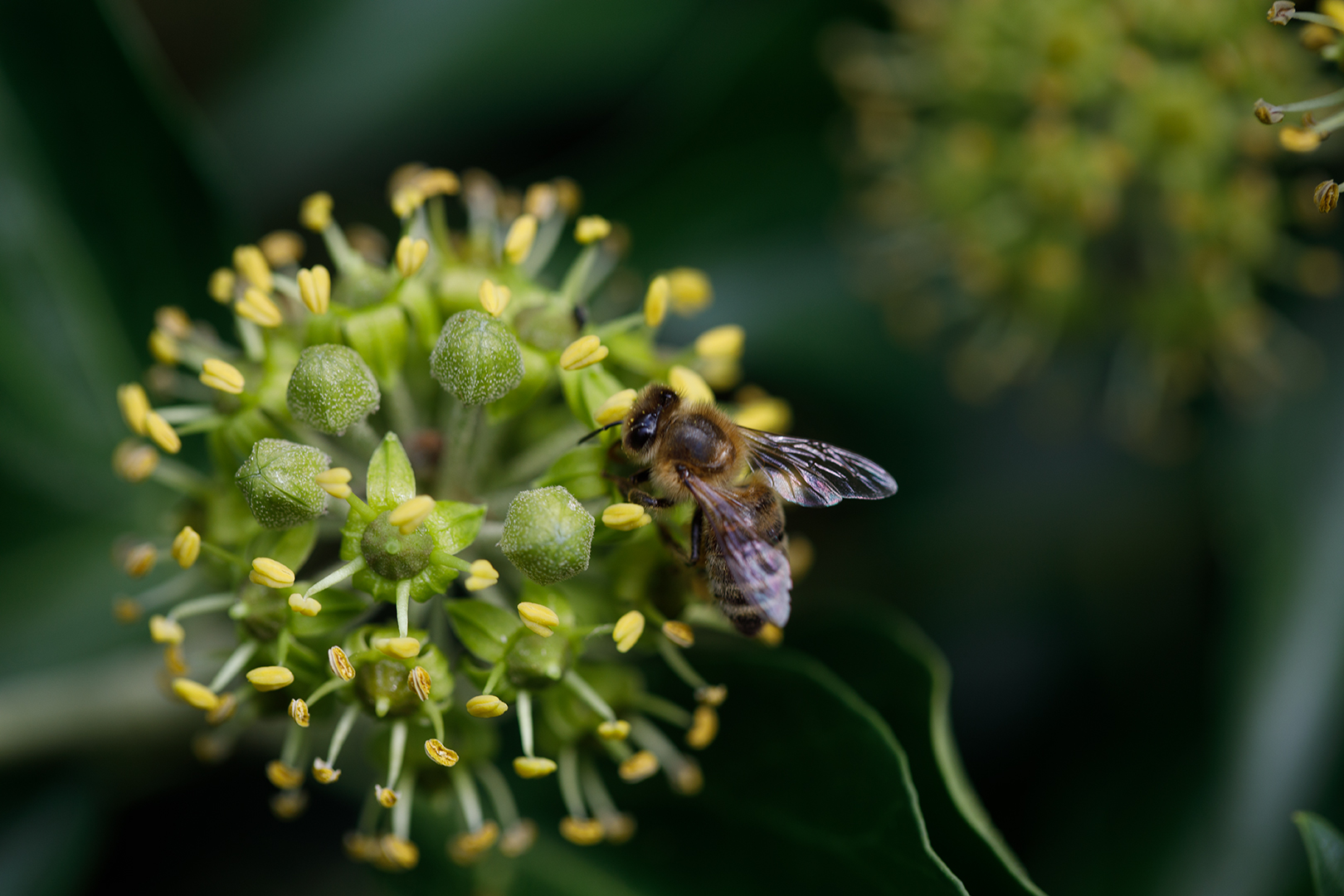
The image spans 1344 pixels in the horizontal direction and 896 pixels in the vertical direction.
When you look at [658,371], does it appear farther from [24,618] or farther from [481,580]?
[24,618]

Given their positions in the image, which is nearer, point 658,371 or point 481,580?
point 481,580

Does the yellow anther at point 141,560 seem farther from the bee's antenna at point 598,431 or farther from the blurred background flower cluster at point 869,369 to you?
the bee's antenna at point 598,431

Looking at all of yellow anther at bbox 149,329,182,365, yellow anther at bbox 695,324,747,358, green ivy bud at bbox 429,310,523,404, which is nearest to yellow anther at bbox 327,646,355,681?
green ivy bud at bbox 429,310,523,404

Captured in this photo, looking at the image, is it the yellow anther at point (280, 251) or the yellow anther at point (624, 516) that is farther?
the yellow anther at point (280, 251)

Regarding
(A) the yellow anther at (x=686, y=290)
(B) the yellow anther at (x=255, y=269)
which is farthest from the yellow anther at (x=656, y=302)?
(B) the yellow anther at (x=255, y=269)

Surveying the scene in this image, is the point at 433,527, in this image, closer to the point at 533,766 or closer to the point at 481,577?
the point at 481,577

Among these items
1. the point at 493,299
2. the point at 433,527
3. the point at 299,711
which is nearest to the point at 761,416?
the point at 493,299

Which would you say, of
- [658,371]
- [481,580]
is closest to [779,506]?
[658,371]
